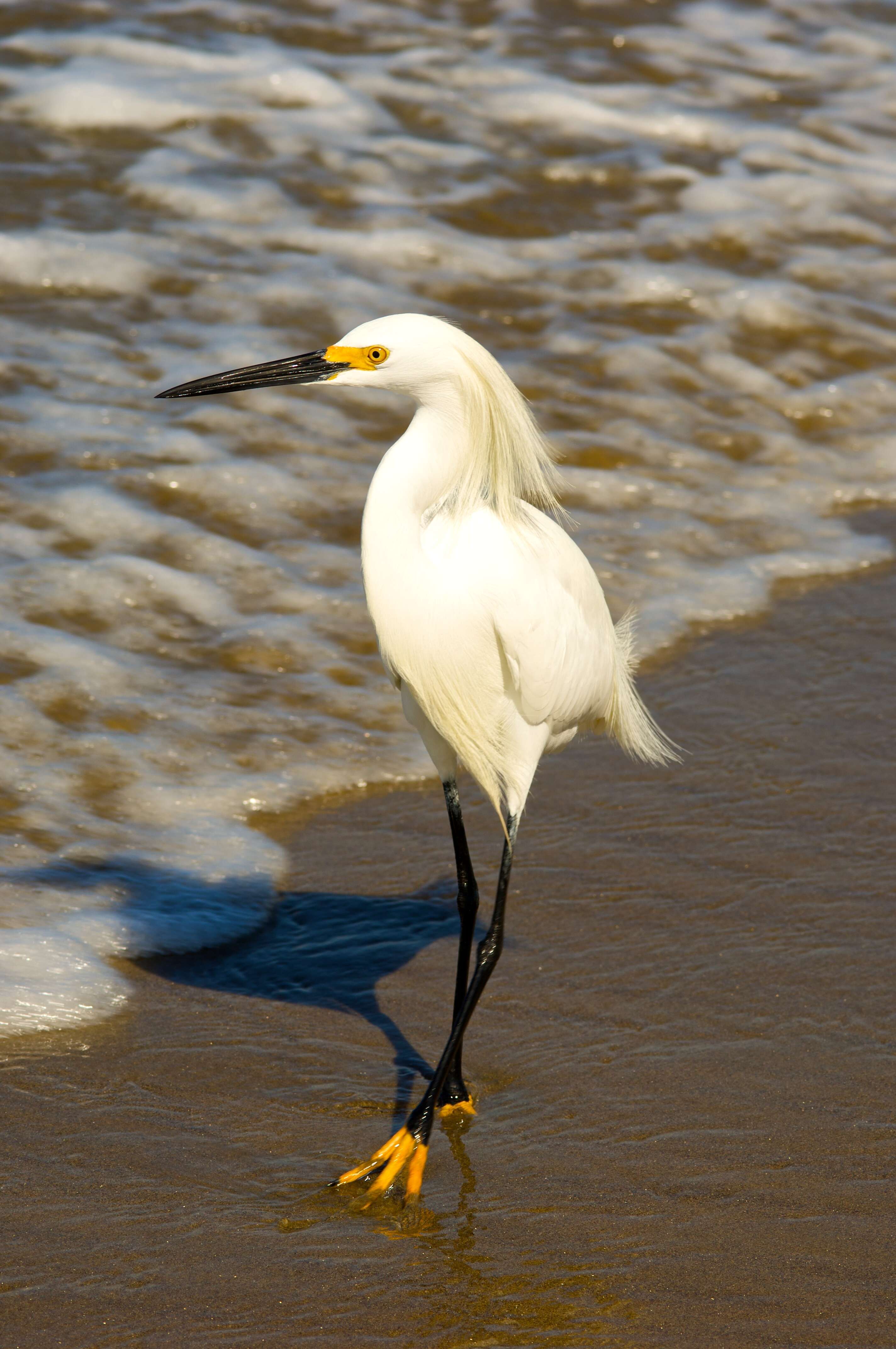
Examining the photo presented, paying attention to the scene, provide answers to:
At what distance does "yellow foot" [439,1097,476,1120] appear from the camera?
291cm

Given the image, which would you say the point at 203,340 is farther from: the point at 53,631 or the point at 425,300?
the point at 53,631

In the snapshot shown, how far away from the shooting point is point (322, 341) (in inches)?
248

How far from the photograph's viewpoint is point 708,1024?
10.3 ft

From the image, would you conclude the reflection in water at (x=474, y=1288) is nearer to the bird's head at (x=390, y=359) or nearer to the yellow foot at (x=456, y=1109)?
the yellow foot at (x=456, y=1109)

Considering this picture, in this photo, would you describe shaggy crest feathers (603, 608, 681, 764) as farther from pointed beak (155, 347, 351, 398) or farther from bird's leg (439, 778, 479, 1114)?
pointed beak (155, 347, 351, 398)

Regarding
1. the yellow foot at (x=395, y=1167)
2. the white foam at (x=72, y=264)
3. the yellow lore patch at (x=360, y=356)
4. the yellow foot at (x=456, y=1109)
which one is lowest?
the yellow foot at (x=456, y=1109)

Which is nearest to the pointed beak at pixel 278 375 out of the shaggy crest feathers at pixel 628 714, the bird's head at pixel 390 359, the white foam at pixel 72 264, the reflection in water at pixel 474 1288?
the bird's head at pixel 390 359

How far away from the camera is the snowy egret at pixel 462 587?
2678 mm

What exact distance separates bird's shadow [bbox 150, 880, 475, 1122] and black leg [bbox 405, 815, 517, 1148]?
0.80 feet

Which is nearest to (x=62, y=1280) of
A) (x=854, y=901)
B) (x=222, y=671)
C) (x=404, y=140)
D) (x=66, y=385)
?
(x=854, y=901)

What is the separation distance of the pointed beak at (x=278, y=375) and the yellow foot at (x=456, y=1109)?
1400mm

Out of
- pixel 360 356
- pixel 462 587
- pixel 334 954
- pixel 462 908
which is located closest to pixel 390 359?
pixel 360 356

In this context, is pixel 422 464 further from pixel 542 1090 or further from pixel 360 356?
pixel 542 1090

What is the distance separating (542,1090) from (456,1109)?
7.0 inches
